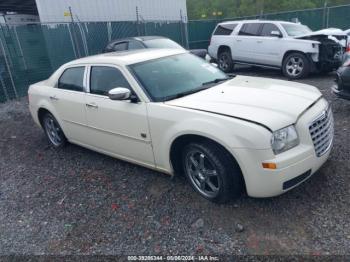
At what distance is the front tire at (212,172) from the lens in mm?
3135

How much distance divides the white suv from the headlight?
6.88 meters

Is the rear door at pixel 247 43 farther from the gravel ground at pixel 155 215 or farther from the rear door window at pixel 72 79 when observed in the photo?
the rear door window at pixel 72 79

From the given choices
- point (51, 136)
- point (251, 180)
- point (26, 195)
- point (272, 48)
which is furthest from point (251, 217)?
point (272, 48)

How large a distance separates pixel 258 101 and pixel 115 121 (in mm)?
1783

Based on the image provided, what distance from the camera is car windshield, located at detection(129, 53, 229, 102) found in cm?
378

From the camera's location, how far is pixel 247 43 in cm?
1068

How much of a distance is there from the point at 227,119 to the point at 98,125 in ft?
6.61

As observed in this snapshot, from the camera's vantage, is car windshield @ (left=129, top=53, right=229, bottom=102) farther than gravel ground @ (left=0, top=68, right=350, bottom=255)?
Yes

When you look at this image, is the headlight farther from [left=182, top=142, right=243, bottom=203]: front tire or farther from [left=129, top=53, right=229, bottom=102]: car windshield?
[left=129, top=53, right=229, bottom=102]: car windshield

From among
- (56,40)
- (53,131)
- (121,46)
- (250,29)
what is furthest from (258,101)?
(56,40)

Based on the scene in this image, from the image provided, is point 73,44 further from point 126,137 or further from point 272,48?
point 126,137

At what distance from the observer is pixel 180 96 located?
12.2ft

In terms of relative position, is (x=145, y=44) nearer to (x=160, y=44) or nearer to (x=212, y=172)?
(x=160, y=44)

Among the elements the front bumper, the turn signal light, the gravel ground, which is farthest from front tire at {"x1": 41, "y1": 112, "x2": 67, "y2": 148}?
the turn signal light
